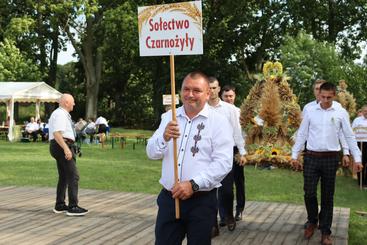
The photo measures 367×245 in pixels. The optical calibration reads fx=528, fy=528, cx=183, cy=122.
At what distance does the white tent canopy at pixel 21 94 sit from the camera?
2453 cm

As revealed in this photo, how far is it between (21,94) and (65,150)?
19.0m

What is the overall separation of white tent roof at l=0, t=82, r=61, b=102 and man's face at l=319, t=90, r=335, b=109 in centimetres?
2080

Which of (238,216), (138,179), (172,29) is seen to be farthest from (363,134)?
(172,29)

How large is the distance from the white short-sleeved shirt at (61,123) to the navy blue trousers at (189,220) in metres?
3.71

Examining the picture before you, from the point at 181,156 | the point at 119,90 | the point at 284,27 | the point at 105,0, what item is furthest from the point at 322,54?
the point at 119,90

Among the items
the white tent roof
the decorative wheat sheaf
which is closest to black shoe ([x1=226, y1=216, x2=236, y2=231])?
the decorative wheat sheaf

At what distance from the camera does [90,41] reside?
34094 millimetres

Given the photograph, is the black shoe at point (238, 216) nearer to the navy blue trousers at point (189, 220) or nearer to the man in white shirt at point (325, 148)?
the man in white shirt at point (325, 148)

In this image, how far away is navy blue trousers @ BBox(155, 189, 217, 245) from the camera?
367 cm

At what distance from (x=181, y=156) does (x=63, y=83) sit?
43.2 meters

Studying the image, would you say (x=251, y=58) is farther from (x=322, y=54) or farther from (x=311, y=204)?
(x=311, y=204)

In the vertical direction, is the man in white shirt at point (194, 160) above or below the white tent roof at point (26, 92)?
below

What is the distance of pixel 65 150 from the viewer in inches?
278

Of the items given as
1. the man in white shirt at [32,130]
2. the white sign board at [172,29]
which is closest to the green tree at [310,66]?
the man in white shirt at [32,130]
